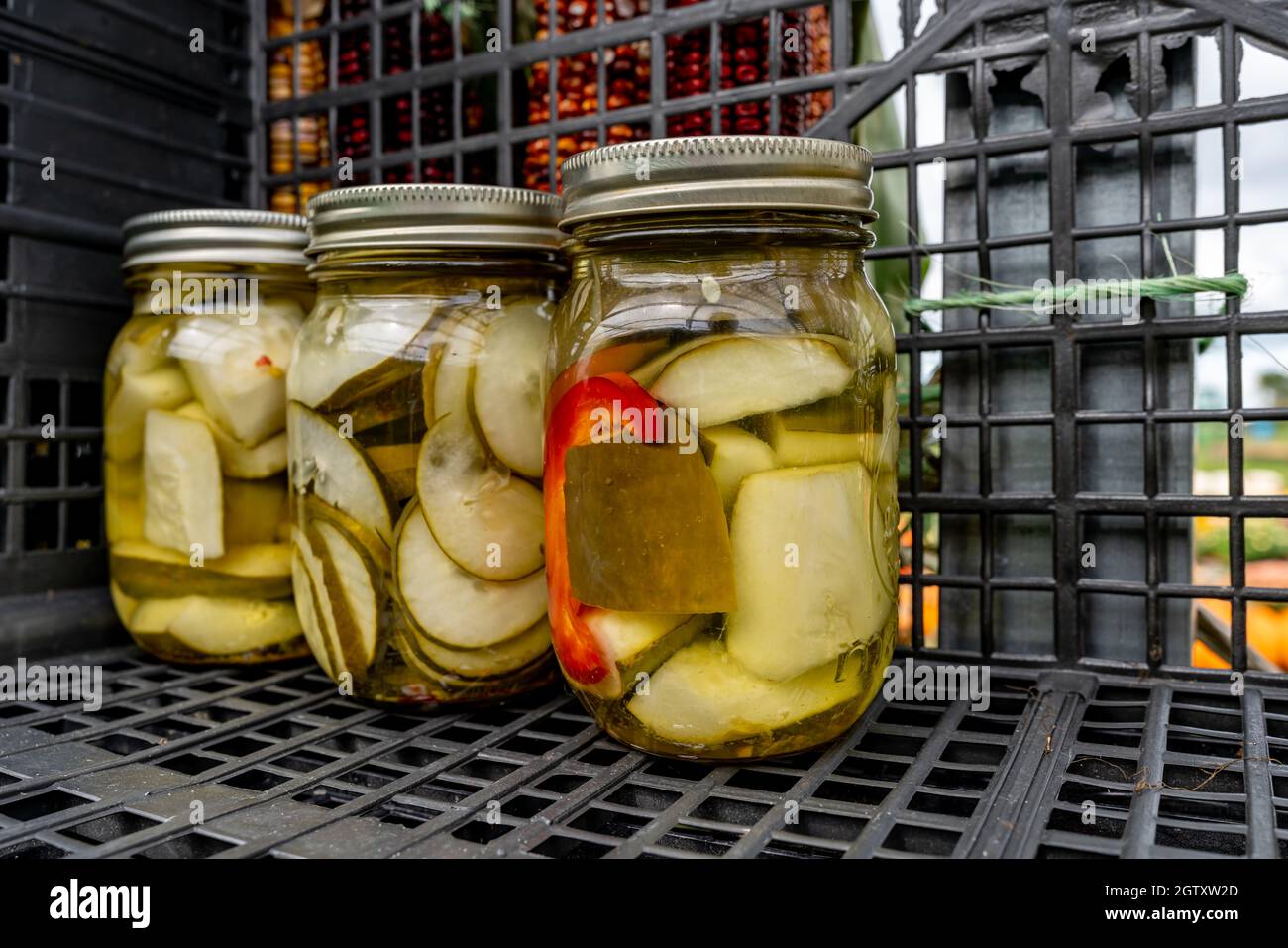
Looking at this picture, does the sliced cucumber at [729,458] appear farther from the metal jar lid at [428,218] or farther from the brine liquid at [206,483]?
the brine liquid at [206,483]

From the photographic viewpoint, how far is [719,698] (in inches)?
23.0

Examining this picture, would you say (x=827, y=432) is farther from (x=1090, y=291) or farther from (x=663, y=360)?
(x=1090, y=291)

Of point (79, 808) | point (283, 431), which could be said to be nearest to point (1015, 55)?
point (283, 431)

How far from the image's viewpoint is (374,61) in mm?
1007

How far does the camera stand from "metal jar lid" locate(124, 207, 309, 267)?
85cm

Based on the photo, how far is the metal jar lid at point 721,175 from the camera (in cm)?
58

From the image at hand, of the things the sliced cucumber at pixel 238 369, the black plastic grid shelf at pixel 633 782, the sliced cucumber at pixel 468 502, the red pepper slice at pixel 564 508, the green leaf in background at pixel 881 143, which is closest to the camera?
the black plastic grid shelf at pixel 633 782

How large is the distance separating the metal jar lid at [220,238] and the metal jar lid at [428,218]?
0.15m

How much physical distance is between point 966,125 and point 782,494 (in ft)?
1.44

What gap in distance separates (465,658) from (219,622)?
26 centimetres

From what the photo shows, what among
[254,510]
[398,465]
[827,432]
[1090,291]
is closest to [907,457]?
[1090,291]

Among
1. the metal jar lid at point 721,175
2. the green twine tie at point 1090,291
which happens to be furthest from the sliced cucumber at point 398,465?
the green twine tie at point 1090,291

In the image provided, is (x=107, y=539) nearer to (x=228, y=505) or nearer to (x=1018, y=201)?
(x=228, y=505)

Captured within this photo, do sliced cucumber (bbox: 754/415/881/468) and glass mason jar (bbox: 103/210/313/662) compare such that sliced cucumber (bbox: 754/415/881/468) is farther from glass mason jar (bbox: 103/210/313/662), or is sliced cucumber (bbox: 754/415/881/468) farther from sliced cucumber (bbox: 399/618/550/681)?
glass mason jar (bbox: 103/210/313/662)
